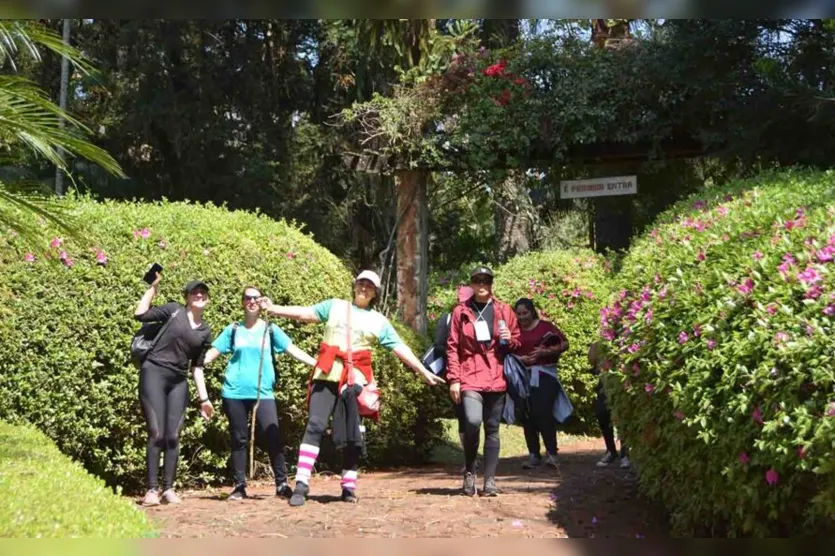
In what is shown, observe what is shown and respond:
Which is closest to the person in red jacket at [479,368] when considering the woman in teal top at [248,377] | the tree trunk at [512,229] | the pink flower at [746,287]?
the woman in teal top at [248,377]

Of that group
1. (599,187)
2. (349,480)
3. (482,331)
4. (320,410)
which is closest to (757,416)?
(482,331)

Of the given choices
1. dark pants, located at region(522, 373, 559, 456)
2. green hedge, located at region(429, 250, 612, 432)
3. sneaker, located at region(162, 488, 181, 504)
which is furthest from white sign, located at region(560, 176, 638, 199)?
sneaker, located at region(162, 488, 181, 504)

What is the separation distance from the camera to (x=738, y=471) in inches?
174

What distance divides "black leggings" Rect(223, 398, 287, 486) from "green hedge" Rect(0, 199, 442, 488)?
0.98 meters

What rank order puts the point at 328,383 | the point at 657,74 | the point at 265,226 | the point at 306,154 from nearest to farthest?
1. the point at 328,383
2. the point at 265,226
3. the point at 657,74
4. the point at 306,154

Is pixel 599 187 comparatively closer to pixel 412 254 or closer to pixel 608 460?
pixel 412 254

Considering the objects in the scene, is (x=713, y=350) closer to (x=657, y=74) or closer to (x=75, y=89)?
(x=657, y=74)

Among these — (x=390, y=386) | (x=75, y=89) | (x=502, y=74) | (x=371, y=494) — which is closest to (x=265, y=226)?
(x=390, y=386)

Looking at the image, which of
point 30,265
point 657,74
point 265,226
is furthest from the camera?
point 657,74

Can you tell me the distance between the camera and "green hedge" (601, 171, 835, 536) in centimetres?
400

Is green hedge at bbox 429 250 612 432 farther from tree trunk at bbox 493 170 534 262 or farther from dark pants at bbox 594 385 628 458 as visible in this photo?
tree trunk at bbox 493 170 534 262

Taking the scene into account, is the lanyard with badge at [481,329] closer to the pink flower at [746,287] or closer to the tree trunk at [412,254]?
the pink flower at [746,287]

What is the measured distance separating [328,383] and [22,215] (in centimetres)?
282

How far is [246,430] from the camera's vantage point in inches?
305
